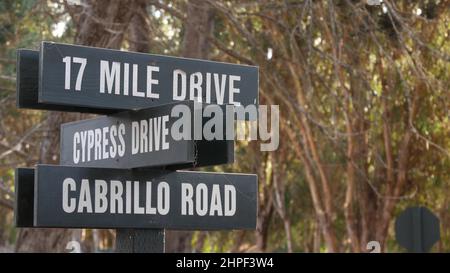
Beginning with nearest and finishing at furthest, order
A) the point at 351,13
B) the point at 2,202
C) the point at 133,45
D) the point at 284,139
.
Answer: the point at 2,202
the point at 351,13
the point at 133,45
the point at 284,139

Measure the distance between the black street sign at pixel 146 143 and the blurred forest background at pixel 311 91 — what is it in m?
4.67

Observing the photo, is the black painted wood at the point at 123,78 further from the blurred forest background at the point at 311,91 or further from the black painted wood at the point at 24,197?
the blurred forest background at the point at 311,91

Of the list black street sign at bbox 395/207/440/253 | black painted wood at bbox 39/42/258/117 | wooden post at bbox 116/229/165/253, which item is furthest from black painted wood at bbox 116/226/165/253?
black street sign at bbox 395/207/440/253

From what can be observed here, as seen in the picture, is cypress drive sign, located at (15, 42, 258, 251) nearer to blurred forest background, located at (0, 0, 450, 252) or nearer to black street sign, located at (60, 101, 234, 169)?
black street sign, located at (60, 101, 234, 169)

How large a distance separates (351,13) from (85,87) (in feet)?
27.4

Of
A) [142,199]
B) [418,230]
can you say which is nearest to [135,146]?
[142,199]

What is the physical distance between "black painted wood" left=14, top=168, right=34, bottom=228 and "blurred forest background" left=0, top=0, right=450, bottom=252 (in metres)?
4.96

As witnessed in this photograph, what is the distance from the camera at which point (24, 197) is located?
4488 millimetres

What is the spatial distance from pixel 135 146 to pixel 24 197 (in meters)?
0.56

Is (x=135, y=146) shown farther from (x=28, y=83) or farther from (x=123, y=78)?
(x=28, y=83)

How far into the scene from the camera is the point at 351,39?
1408 centimetres

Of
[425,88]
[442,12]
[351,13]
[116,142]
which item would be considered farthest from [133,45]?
[116,142]

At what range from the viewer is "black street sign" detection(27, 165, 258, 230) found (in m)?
4.40

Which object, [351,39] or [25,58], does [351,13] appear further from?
[25,58]
